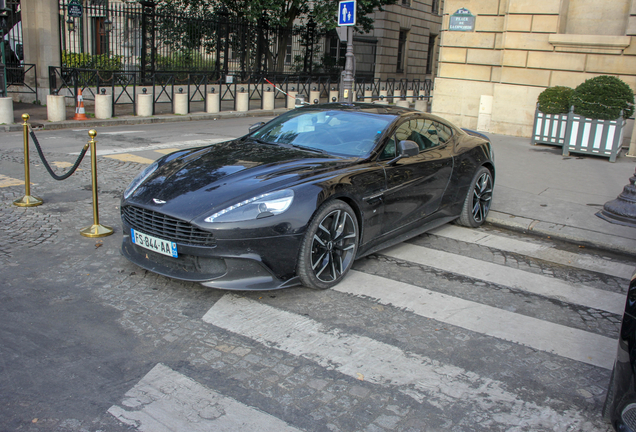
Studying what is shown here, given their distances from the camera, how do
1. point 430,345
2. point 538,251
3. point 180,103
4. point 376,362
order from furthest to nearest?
point 180,103
point 538,251
point 430,345
point 376,362

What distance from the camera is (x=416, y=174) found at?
5.87 metres

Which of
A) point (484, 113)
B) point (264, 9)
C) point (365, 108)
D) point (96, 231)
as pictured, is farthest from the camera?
point (264, 9)

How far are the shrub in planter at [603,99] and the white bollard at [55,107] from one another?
12.4m

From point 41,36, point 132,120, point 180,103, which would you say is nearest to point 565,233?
point 132,120

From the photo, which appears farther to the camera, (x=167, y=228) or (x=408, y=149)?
(x=408, y=149)

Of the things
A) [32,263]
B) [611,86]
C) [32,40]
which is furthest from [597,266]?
[32,40]

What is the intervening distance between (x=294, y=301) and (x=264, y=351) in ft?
2.84

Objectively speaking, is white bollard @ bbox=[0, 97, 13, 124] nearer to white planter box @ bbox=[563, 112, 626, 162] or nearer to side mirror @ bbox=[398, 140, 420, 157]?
side mirror @ bbox=[398, 140, 420, 157]

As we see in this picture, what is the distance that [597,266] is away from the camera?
6.22 m

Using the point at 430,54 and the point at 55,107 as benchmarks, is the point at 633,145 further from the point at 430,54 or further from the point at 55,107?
the point at 430,54

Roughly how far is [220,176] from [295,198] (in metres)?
0.72

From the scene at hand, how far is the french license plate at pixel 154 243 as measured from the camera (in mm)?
4496

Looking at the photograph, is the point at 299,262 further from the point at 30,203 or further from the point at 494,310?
the point at 30,203

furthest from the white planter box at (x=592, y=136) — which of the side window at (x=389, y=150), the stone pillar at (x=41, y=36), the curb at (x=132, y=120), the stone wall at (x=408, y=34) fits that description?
the stone wall at (x=408, y=34)
